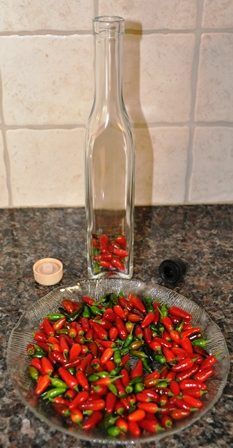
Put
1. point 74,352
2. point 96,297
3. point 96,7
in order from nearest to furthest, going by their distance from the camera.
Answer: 1. point 74,352
2. point 96,297
3. point 96,7

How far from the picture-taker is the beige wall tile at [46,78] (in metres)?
0.87

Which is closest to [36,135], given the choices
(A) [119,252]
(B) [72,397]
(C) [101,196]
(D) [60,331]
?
(C) [101,196]

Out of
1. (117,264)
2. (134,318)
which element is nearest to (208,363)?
(134,318)

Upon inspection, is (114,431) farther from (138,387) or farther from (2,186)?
(2,186)

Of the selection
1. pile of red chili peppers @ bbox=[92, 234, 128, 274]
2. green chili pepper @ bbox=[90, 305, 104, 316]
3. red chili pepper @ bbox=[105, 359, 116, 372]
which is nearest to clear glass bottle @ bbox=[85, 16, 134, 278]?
pile of red chili peppers @ bbox=[92, 234, 128, 274]

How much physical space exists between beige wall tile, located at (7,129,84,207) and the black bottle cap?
26 cm

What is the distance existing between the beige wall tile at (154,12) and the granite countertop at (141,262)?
1.08 feet

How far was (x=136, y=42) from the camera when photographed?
876 millimetres

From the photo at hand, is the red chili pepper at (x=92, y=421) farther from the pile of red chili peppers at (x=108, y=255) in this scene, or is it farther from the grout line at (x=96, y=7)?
the grout line at (x=96, y=7)

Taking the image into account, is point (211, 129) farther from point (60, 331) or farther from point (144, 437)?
point (144, 437)

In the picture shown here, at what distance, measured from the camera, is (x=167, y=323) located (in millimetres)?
691

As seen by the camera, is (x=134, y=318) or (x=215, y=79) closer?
(x=134, y=318)

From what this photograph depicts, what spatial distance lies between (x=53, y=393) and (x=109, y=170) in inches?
15.4

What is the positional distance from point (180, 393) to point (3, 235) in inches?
18.0
